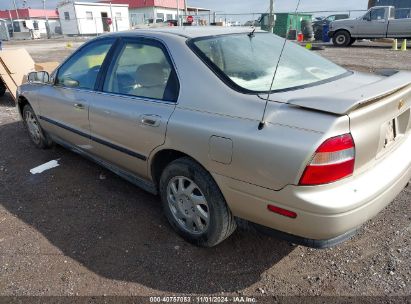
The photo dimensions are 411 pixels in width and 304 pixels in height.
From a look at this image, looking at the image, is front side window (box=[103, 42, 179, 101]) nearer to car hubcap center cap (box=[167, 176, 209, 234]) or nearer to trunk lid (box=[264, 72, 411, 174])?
car hubcap center cap (box=[167, 176, 209, 234])

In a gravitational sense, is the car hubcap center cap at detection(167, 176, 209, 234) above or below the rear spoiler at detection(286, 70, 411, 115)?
below

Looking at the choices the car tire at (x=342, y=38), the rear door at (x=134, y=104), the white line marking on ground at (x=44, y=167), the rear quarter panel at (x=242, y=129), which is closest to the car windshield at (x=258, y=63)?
the rear quarter panel at (x=242, y=129)

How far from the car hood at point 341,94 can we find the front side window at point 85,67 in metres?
1.99

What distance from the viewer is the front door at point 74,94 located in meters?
3.58

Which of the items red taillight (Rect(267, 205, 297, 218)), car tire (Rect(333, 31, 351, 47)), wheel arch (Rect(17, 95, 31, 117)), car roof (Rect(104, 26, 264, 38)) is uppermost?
car roof (Rect(104, 26, 264, 38))

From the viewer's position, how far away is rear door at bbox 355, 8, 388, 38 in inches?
724

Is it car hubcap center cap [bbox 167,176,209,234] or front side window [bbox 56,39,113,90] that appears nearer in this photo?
car hubcap center cap [bbox 167,176,209,234]

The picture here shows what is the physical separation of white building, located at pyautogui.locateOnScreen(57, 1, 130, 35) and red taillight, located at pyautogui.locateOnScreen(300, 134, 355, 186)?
41074mm

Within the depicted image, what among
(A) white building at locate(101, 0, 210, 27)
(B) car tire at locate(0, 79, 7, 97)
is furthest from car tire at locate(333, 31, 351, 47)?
(A) white building at locate(101, 0, 210, 27)

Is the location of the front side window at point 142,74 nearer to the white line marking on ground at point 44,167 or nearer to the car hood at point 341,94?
the car hood at point 341,94

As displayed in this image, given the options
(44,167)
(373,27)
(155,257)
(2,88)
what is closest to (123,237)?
(155,257)

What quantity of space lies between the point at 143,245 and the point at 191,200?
595 mm

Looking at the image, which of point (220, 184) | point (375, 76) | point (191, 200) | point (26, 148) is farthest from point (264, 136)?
point (26, 148)

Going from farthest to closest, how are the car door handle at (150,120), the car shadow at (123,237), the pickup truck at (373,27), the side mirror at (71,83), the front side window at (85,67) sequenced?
1. the pickup truck at (373,27)
2. the side mirror at (71,83)
3. the front side window at (85,67)
4. the car door handle at (150,120)
5. the car shadow at (123,237)
